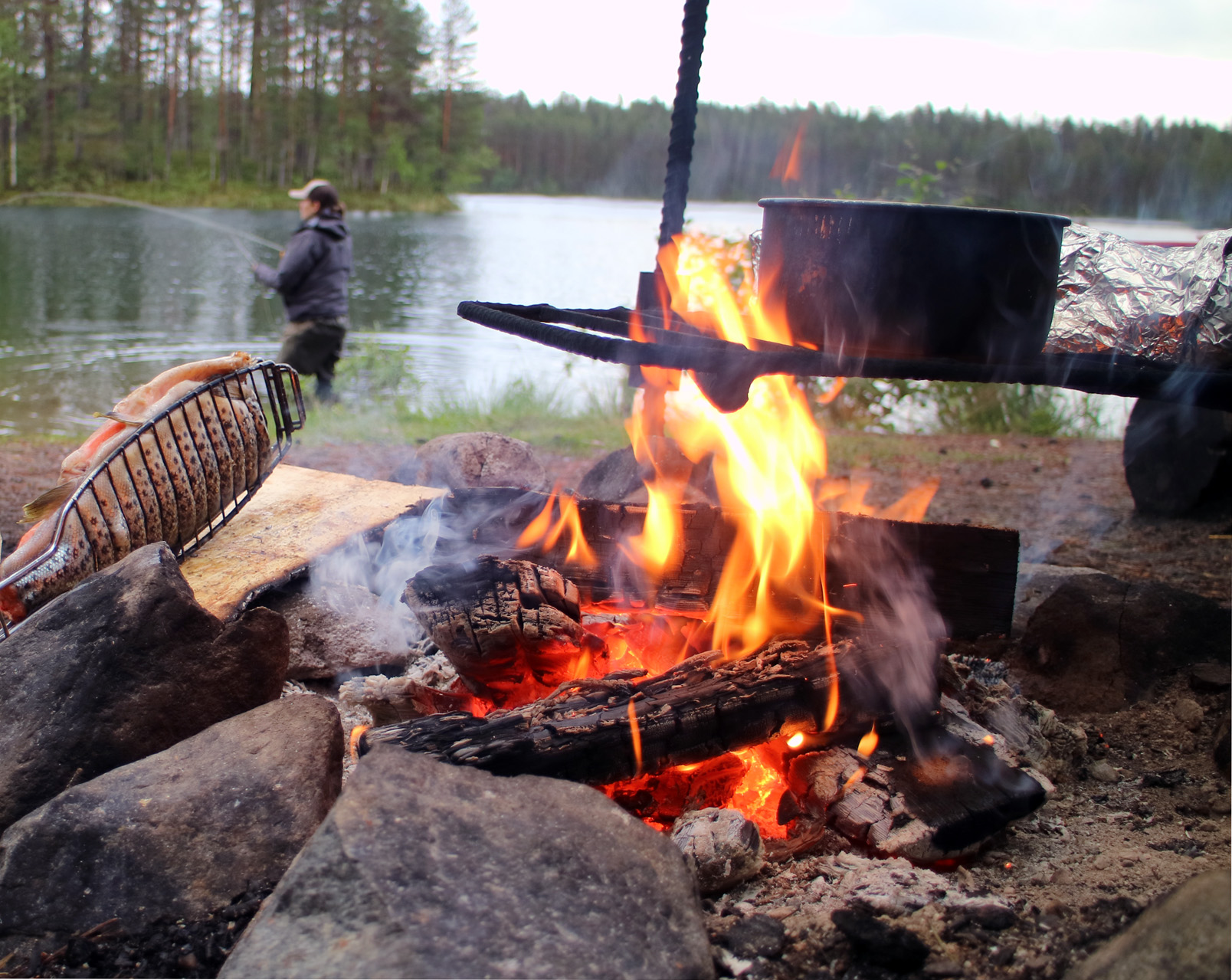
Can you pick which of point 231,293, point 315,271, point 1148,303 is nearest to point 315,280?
point 315,271

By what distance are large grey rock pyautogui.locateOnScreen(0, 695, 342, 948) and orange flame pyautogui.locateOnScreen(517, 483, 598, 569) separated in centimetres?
98

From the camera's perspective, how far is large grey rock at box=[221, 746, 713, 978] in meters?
1.31

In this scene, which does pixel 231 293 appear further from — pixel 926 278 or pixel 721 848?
pixel 721 848

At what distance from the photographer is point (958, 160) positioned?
6945mm

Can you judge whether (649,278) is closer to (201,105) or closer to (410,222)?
(410,222)

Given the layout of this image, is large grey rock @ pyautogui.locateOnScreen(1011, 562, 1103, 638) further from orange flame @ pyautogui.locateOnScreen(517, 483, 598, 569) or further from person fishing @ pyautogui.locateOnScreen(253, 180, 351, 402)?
person fishing @ pyautogui.locateOnScreen(253, 180, 351, 402)

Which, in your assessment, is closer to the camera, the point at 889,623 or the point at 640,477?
the point at 889,623

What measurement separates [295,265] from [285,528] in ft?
17.5

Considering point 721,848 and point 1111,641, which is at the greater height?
point 1111,641

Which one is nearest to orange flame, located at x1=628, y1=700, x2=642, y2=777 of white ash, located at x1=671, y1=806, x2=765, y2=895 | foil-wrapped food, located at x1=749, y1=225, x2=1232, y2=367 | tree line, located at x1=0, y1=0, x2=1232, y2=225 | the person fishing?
white ash, located at x1=671, y1=806, x2=765, y2=895

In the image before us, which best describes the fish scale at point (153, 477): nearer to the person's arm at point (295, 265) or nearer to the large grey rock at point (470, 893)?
the large grey rock at point (470, 893)

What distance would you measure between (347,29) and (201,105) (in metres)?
9.23

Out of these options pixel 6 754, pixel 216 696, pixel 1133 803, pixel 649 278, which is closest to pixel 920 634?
pixel 1133 803

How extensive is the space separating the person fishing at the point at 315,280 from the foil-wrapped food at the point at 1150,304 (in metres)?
6.89
